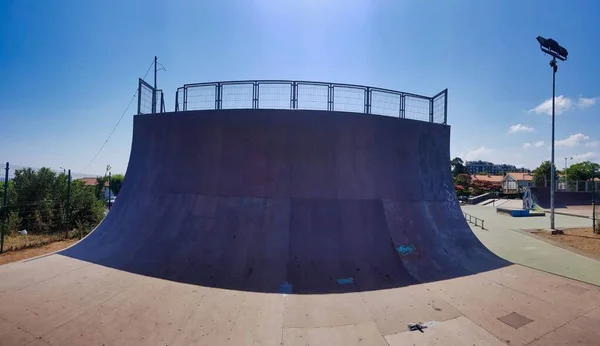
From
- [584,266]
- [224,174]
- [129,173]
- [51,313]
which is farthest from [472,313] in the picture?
[129,173]

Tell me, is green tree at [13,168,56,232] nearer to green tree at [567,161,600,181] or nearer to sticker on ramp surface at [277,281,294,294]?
sticker on ramp surface at [277,281,294,294]

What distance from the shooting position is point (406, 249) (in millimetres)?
7348

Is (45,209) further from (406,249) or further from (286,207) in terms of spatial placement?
(406,249)

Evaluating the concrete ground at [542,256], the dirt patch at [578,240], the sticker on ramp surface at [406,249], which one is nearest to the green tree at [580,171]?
the dirt patch at [578,240]

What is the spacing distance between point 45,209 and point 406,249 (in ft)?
53.3

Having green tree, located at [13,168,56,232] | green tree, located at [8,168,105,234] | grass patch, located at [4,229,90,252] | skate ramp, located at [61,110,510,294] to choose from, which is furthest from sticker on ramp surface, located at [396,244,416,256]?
green tree, located at [13,168,56,232]

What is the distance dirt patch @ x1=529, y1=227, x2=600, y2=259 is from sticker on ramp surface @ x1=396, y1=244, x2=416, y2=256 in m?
7.29

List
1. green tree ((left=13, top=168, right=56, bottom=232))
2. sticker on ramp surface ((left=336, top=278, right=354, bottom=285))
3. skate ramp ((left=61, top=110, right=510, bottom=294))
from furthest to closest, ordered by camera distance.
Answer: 1. green tree ((left=13, top=168, right=56, bottom=232))
2. skate ramp ((left=61, top=110, right=510, bottom=294))
3. sticker on ramp surface ((left=336, top=278, right=354, bottom=285))

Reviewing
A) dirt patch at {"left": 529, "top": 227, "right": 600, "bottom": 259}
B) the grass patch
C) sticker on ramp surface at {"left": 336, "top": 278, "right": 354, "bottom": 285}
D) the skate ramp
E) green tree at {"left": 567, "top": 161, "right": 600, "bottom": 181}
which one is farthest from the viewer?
green tree at {"left": 567, "top": 161, "right": 600, "bottom": 181}

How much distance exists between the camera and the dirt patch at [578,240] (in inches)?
402

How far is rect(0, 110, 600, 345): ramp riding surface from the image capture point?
A: 4.40 m

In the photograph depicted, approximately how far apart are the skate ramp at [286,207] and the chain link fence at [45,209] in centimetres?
504

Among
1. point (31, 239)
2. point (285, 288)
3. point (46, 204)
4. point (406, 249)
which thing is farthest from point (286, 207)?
point (46, 204)

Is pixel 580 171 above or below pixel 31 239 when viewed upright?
above
